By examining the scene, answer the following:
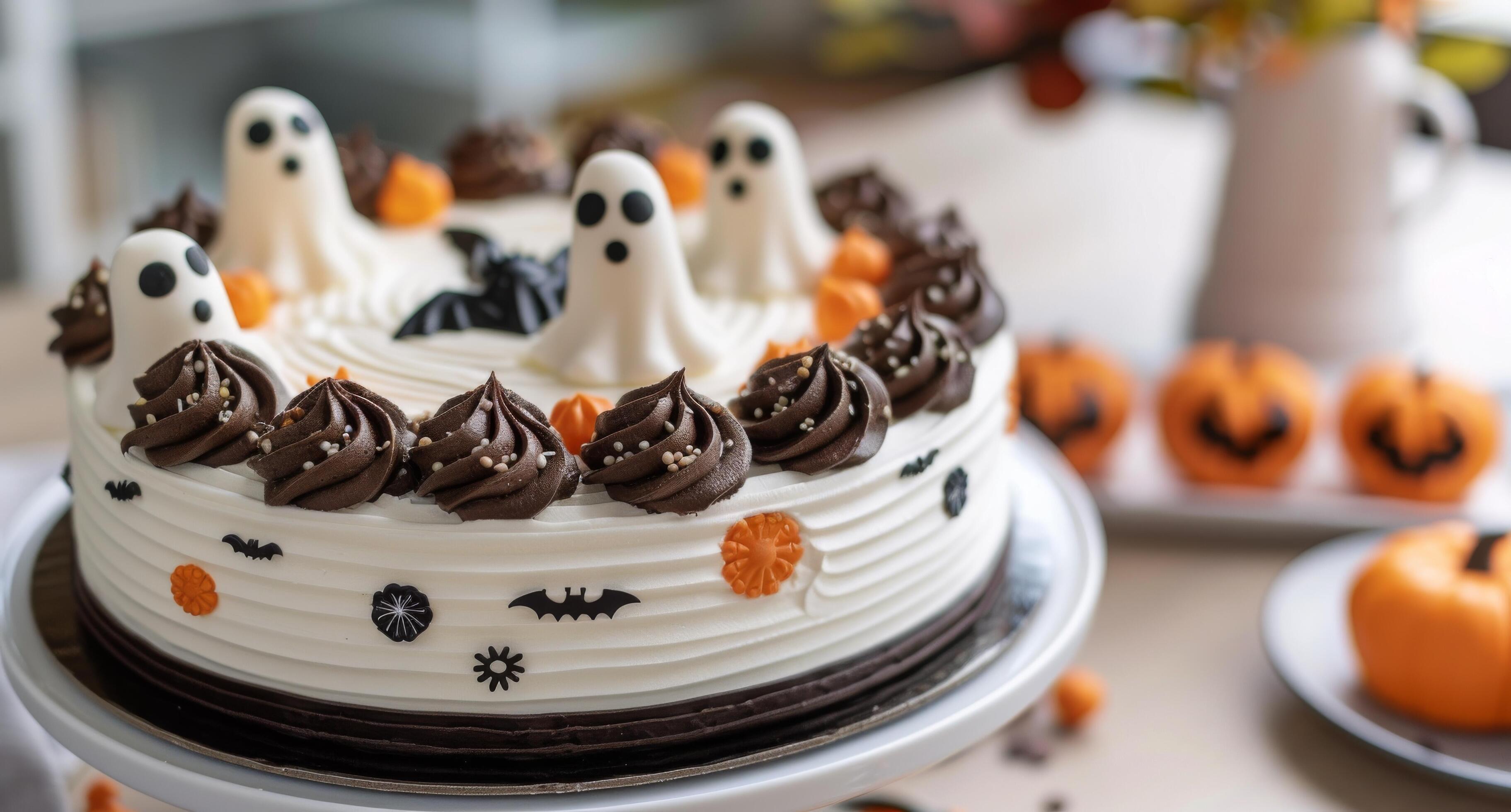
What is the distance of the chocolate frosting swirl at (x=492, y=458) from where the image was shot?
1.73 meters

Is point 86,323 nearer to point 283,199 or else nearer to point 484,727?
point 283,199

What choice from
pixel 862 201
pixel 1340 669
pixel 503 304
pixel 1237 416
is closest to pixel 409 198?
pixel 503 304

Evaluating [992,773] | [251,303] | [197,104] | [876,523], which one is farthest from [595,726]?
[197,104]

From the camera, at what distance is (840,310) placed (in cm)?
Answer: 233

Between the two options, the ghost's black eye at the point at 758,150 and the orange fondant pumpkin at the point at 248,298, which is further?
the ghost's black eye at the point at 758,150

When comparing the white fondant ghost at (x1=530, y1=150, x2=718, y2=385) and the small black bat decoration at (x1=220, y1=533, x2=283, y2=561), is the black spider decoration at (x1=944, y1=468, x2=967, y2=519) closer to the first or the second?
the white fondant ghost at (x1=530, y1=150, x2=718, y2=385)

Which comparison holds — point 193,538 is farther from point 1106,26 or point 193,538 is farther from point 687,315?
point 1106,26

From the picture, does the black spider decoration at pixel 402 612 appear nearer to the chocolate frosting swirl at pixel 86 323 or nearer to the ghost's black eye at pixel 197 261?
the ghost's black eye at pixel 197 261

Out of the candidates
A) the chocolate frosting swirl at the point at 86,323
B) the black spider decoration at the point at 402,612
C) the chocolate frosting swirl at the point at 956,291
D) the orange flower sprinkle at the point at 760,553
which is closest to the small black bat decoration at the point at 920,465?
the orange flower sprinkle at the point at 760,553

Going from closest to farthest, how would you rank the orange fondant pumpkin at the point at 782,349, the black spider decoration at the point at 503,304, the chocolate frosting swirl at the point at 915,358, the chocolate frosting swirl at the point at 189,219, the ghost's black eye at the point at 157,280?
1. the ghost's black eye at the point at 157,280
2. the chocolate frosting swirl at the point at 915,358
3. the orange fondant pumpkin at the point at 782,349
4. the black spider decoration at the point at 503,304
5. the chocolate frosting swirl at the point at 189,219

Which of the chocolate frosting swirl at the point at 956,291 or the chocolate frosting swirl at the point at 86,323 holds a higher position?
the chocolate frosting swirl at the point at 956,291

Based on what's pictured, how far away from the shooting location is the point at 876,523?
6.33 ft

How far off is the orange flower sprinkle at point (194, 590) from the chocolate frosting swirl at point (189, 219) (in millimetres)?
976

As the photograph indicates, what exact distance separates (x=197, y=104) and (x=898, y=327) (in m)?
5.12
